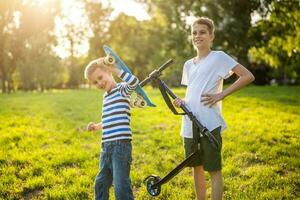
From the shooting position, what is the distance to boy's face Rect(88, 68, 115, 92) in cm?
441

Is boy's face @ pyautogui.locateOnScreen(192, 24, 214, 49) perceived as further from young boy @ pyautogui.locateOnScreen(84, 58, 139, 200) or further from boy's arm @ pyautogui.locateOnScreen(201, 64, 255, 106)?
young boy @ pyautogui.locateOnScreen(84, 58, 139, 200)

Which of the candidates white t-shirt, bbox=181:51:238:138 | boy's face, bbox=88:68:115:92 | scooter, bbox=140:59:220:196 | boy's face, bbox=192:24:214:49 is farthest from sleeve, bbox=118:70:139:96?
boy's face, bbox=192:24:214:49

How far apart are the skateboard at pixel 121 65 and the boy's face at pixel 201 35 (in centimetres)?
90

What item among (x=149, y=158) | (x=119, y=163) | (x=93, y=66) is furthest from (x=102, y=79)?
(x=149, y=158)

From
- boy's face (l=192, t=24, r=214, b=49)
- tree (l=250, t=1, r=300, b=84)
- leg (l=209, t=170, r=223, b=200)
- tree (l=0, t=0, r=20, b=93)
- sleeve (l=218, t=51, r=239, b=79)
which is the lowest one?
leg (l=209, t=170, r=223, b=200)

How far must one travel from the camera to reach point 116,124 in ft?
14.4

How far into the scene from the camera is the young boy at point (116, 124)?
4.33 metres

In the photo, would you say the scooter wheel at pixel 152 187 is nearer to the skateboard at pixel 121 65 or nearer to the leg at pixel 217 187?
the leg at pixel 217 187

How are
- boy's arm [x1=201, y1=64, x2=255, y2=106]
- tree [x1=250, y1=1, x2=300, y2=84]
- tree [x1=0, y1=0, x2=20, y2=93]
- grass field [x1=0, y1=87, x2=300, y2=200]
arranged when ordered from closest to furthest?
boy's arm [x1=201, y1=64, x2=255, y2=106]
grass field [x1=0, y1=87, x2=300, y2=200]
tree [x1=250, y1=1, x2=300, y2=84]
tree [x1=0, y1=0, x2=20, y2=93]

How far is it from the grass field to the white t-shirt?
156cm

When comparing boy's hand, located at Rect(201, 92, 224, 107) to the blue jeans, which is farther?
boy's hand, located at Rect(201, 92, 224, 107)

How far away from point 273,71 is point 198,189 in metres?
48.0

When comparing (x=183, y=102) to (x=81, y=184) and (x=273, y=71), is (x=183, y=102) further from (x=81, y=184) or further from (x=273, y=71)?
(x=273, y=71)

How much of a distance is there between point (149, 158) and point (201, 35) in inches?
151
